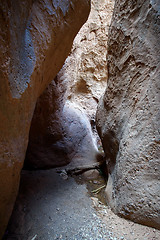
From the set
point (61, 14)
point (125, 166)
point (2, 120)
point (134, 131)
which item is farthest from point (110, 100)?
point (2, 120)

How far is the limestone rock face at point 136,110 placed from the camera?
1154mm

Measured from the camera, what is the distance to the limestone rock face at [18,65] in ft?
2.69

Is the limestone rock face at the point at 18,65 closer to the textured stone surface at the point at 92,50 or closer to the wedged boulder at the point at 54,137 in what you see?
the wedged boulder at the point at 54,137

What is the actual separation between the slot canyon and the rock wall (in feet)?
0.09

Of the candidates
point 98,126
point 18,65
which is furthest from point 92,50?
point 18,65

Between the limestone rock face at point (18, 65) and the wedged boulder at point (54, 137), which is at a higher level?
the limestone rock face at point (18, 65)

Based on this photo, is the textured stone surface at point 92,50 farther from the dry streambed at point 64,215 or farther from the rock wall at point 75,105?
the dry streambed at point 64,215

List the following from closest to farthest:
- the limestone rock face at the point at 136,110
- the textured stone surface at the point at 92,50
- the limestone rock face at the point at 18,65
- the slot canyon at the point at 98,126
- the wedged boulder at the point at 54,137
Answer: the limestone rock face at the point at 18,65 < the slot canyon at the point at 98,126 < the limestone rock face at the point at 136,110 < the wedged boulder at the point at 54,137 < the textured stone surface at the point at 92,50

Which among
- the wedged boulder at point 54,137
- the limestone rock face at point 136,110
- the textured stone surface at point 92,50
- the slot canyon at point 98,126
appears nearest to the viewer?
the slot canyon at point 98,126

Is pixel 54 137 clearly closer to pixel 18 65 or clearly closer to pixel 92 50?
pixel 18 65

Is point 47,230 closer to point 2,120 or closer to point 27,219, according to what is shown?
point 27,219

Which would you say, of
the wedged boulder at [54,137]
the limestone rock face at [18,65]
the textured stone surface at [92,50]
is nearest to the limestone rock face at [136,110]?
the limestone rock face at [18,65]

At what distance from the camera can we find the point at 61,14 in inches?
48.1

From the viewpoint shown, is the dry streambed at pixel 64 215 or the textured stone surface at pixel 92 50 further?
the textured stone surface at pixel 92 50
